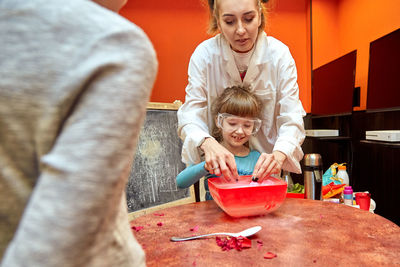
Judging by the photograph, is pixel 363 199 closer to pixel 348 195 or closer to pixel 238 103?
pixel 348 195

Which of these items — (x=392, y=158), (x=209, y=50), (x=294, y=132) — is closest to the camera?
(x=294, y=132)

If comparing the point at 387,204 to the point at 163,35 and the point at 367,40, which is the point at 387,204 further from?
the point at 163,35

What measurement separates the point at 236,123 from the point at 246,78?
0.90 feet

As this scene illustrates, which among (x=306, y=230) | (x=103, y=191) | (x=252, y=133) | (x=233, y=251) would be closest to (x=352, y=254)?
(x=306, y=230)

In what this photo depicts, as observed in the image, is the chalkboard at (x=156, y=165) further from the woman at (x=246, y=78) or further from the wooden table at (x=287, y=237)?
the wooden table at (x=287, y=237)

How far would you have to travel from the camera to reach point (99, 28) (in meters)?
0.35

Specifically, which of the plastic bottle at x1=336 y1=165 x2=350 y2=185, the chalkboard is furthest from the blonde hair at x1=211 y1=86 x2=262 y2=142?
the plastic bottle at x1=336 y1=165 x2=350 y2=185

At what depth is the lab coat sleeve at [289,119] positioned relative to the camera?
1.50 metres

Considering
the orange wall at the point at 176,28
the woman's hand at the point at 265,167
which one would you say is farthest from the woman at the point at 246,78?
the orange wall at the point at 176,28

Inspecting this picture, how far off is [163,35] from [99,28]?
4.20m

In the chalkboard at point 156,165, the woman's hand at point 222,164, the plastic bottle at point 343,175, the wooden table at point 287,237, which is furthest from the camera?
the plastic bottle at point 343,175

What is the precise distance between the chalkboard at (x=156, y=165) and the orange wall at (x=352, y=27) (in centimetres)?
250

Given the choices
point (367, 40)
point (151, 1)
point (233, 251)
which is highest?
point (151, 1)

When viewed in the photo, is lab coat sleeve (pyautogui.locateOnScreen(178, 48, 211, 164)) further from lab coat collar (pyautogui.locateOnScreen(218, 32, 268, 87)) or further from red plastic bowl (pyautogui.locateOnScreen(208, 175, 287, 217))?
red plastic bowl (pyautogui.locateOnScreen(208, 175, 287, 217))
